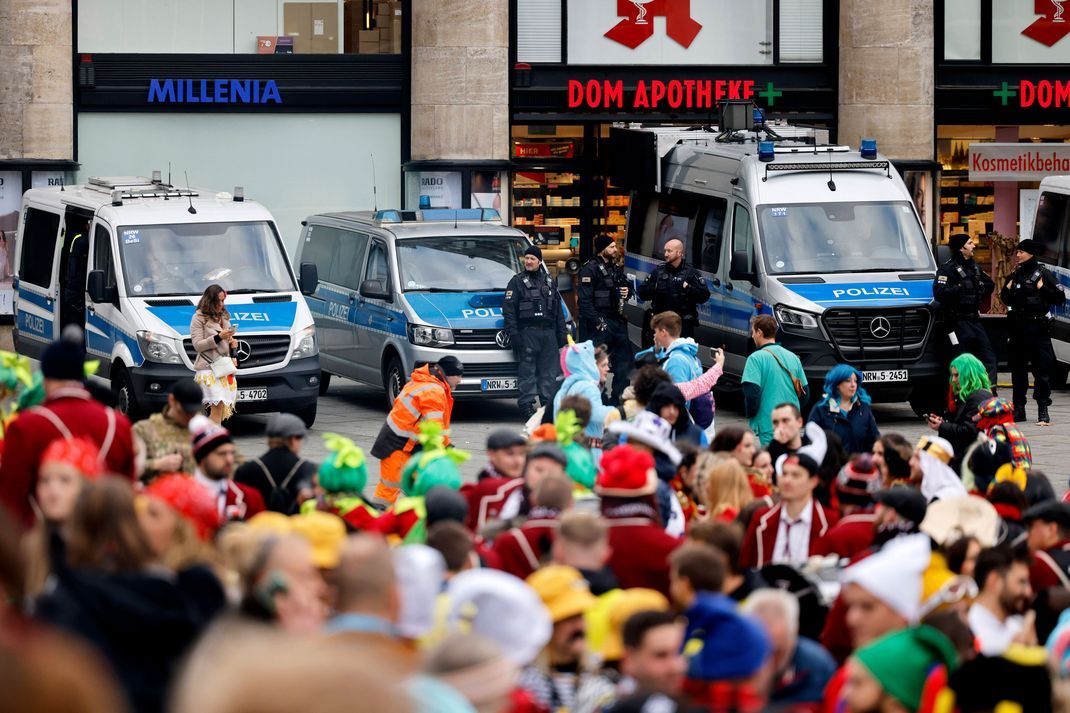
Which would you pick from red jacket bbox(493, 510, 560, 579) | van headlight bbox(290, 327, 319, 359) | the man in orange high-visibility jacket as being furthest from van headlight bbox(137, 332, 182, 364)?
red jacket bbox(493, 510, 560, 579)

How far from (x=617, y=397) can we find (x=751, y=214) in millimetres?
2297

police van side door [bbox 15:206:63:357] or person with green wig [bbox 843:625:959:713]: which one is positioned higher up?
police van side door [bbox 15:206:63:357]

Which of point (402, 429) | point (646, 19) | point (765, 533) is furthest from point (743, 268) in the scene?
point (765, 533)

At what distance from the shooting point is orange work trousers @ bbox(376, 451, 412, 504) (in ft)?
39.6

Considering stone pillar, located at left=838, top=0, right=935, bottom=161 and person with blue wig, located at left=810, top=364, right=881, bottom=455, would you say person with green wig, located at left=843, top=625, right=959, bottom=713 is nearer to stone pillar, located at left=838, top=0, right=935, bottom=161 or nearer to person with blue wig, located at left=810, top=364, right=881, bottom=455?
person with blue wig, located at left=810, top=364, right=881, bottom=455

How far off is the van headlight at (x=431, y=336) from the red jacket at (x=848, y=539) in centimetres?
1048

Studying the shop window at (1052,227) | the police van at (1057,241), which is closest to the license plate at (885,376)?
the police van at (1057,241)

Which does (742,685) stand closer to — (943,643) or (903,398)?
(943,643)

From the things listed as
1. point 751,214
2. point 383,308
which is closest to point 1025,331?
point 751,214

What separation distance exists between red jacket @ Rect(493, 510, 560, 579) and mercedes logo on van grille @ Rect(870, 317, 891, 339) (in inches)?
452

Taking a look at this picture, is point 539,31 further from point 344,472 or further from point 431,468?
point 344,472

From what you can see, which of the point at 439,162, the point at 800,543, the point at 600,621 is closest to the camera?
the point at 600,621

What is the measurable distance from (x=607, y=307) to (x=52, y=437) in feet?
38.4

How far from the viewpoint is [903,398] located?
18.6 metres
